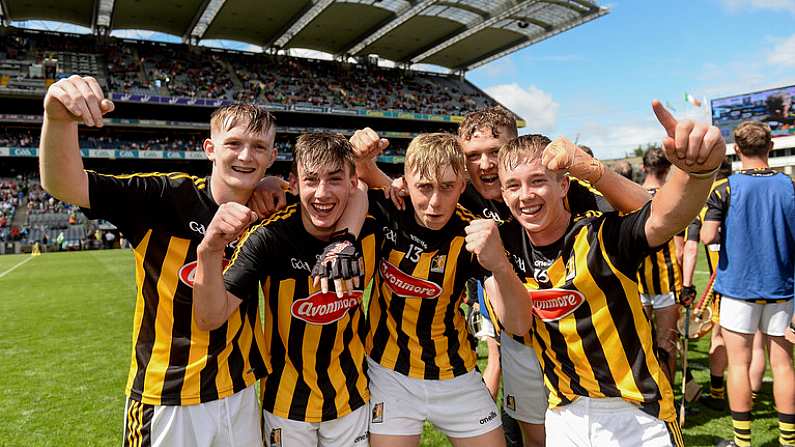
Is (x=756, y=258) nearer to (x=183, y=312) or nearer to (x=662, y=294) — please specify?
(x=662, y=294)

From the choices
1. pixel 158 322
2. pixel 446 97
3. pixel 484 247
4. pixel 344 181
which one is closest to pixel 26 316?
pixel 158 322

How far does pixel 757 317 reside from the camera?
3.94 m

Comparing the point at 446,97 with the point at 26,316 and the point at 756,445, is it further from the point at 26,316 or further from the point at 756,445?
the point at 756,445

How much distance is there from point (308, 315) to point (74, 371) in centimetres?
525

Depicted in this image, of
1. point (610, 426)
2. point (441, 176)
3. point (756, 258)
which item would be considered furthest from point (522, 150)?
point (756, 258)

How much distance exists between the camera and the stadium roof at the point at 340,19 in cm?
3272

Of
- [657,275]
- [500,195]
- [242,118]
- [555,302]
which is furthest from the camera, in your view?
[657,275]

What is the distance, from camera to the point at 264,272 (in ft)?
8.37

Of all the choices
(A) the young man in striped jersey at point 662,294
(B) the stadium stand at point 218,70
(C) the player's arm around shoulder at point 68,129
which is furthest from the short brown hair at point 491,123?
(B) the stadium stand at point 218,70

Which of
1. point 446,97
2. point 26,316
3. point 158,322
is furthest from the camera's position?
point 446,97

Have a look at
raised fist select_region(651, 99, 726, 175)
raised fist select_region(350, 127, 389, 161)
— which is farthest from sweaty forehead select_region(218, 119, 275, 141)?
raised fist select_region(651, 99, 726, 175)

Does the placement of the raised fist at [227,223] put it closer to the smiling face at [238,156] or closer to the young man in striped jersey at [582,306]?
the smiling face at [238,156]

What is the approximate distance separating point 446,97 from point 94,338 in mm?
44296

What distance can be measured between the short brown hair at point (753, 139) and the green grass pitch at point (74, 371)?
2185 mm
